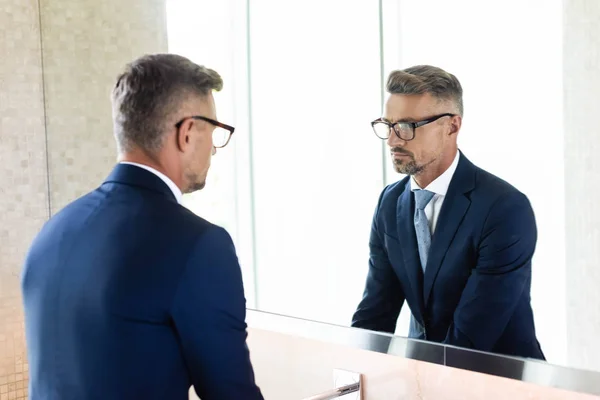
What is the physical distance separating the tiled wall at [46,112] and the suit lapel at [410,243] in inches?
36.9

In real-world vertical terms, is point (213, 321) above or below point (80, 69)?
below

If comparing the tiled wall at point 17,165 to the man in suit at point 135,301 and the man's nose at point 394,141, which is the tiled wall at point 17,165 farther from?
the man's nose at point 394,141

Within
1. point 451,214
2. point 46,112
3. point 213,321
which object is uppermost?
point 46,112

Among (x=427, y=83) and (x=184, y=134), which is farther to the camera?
(x=427, y=83)

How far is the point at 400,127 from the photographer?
55.5 inches

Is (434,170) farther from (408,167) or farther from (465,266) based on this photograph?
(465,266)

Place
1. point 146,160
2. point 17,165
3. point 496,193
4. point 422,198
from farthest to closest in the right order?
1. point 17,165
2. point 422,198
3. point 496,193
4. point 146,160

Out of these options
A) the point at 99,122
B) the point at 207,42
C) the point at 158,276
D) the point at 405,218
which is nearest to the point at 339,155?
the point at 405,218

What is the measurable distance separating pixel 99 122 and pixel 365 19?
899 millimetres

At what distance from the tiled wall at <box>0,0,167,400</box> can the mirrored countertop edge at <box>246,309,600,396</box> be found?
706 mm

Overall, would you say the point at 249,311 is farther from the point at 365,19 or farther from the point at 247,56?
the point at 365,19

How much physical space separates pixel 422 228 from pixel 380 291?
0.56 ft

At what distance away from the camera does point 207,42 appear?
1779mm

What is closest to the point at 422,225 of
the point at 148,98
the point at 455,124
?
the point at 455,124
